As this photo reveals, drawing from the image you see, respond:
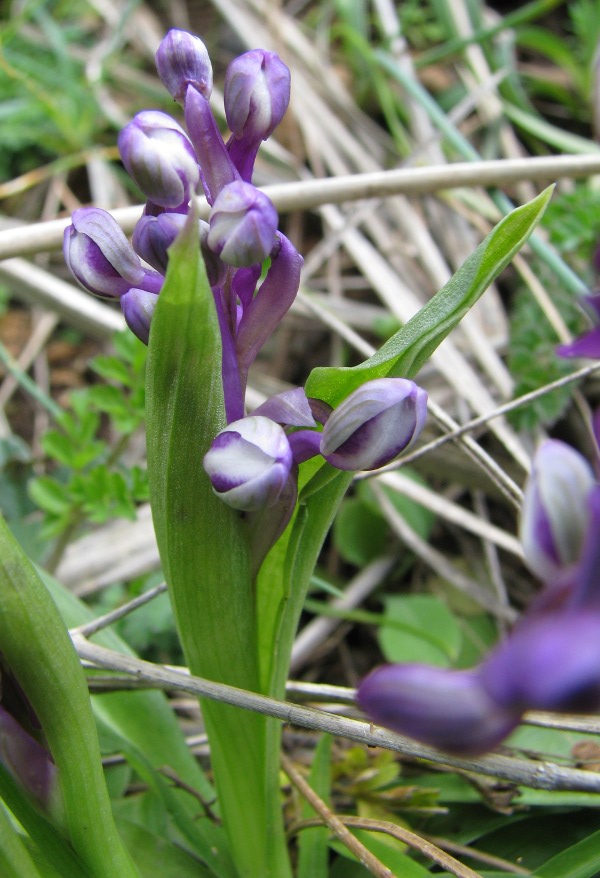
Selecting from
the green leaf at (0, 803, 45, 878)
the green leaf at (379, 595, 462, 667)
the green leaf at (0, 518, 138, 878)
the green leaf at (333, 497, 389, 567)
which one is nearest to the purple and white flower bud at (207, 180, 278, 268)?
the green leaf at (0, 518, 138, 878)

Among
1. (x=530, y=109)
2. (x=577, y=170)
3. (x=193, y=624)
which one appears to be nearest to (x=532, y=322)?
(x=577, y=170)

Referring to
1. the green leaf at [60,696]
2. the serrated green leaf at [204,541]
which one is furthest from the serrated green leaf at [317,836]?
the green leaf at [60,696]

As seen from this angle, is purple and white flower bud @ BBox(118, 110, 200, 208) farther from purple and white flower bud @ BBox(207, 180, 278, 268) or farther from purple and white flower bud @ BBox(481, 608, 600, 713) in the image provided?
purple and white flower bud @ BBox(481, 608, 600, 713)

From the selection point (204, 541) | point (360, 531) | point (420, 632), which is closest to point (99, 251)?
point (204, 541)

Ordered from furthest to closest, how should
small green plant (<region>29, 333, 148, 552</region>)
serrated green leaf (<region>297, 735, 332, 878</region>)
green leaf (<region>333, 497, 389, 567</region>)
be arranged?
green leaf (<region>333, 497, 389, 567</region>) < small green plant (<region>29, 333, 148, 552</region>) < serrated green leaf (<region>297, 735, 332, 878</region>)

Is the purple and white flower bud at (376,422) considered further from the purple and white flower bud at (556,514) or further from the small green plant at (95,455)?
the small green plant at (95,455)

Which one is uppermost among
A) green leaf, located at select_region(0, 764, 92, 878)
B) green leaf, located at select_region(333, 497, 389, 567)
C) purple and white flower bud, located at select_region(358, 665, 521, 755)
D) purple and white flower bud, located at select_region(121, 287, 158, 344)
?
purple and white flower bud, located at select_region(121, 287, 158, 344)

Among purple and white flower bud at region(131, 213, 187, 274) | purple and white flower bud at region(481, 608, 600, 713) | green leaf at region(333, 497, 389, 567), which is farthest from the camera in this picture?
green leaf at region(333, 497, 389, 567)
